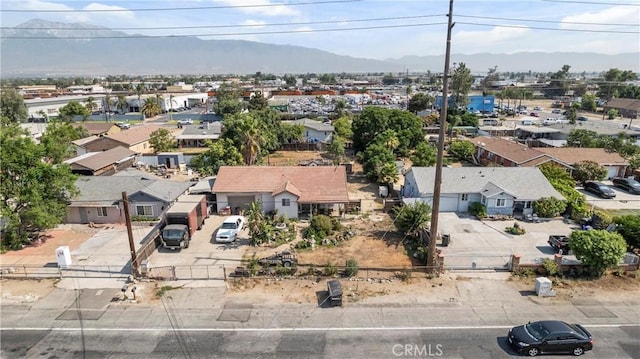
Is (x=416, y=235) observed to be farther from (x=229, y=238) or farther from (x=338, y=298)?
(x=229, y=238)

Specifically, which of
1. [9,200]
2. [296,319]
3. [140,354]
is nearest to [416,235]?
[296,319]

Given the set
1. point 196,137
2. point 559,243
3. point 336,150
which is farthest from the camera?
point 196,137

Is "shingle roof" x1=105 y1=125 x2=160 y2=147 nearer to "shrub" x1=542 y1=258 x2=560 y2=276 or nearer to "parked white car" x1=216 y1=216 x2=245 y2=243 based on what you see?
"parked white car" x1=216 y1=216 x2=245 y2=243

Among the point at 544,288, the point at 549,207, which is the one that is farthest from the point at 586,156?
the point at 544,288

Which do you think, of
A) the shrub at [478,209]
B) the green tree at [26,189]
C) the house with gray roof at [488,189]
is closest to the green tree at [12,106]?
the green tree at [26,189]

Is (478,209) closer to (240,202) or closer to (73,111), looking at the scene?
(240,202)

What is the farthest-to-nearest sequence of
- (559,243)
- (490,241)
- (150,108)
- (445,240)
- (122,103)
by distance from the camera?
(122,103) → (150,108) → (490,241) → (445,240) → (559,243)
